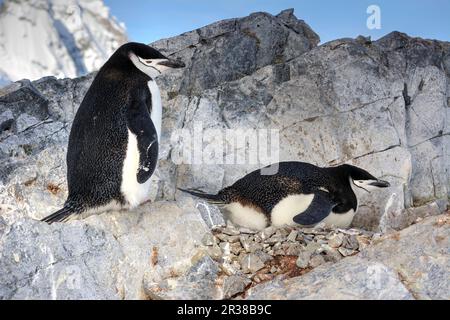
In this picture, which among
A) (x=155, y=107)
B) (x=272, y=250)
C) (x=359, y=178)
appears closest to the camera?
(x=272, y=250)

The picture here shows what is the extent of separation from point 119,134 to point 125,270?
87 cm

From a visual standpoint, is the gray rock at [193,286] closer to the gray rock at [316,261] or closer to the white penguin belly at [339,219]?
the gray rock at [316,261]

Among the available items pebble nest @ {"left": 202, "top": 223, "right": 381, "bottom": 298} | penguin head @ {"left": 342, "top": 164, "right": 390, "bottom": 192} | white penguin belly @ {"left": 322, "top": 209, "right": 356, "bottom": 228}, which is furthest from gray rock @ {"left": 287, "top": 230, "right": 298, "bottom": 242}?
penguin head @ {"left": 342, "top": 164, "right": 390, "bottom": 192}

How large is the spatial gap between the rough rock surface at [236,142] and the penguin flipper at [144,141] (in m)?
0.27

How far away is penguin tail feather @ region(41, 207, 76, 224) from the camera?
372cm

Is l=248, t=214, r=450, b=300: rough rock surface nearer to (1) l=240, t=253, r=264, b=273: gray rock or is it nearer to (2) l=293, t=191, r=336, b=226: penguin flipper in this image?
(1) l=240, t=253, r=264, b=273: gray rock

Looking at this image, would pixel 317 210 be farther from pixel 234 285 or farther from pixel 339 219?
pixel 234 285

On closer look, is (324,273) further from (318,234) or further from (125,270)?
(125,270)

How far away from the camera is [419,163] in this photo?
269 inches

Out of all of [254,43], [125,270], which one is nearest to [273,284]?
[125,270]

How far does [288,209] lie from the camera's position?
4.56 metres

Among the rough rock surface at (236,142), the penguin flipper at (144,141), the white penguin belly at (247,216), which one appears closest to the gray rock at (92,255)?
the rough rock surface at (236,142)

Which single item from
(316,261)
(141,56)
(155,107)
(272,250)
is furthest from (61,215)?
(316,261)

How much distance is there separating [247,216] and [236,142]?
74.6 inches
